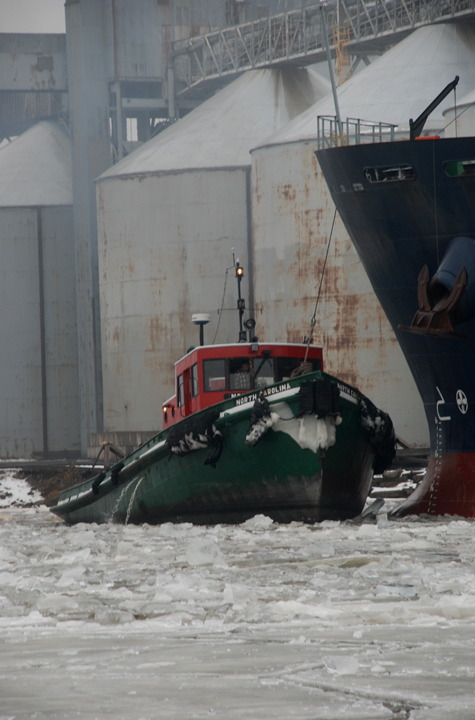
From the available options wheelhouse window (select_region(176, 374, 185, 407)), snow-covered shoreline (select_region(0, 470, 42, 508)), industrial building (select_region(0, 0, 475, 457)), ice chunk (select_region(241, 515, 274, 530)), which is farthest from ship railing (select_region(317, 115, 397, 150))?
snow-covered shoreline (select_region(0, 470, 42, 508))

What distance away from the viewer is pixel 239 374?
50.8 feet

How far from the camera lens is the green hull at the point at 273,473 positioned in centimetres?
1348

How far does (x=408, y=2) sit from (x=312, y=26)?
461 centimetres

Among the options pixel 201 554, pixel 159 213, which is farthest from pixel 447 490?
pixel 159 213

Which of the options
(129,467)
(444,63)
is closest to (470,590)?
(129,467)

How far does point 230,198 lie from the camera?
33.3 metres

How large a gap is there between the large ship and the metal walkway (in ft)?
55.7

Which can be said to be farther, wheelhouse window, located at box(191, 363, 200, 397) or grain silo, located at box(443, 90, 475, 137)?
grain silo, located at box(443, 90, 475, 137)

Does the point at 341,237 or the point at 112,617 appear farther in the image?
the point at 341,237

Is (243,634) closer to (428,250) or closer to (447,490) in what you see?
(447,490)

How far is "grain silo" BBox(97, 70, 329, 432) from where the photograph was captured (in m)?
33.1

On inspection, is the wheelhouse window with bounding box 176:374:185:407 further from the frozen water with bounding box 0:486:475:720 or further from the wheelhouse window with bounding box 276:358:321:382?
the frozen water with bounding box 0:486:475:720

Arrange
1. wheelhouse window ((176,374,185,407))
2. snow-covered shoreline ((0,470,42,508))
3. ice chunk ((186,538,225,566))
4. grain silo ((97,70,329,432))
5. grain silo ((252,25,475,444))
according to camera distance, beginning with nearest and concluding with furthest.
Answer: ice chunk ((186,538,225,566)) → wheelhouse window ((176,374,185,407)) → snow-covered shoreline ((0,470,42,508)) → grain silo ((252,25,475,444)) → grain silo ((97,70,329,432))

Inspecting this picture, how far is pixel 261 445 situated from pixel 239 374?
2116mm
